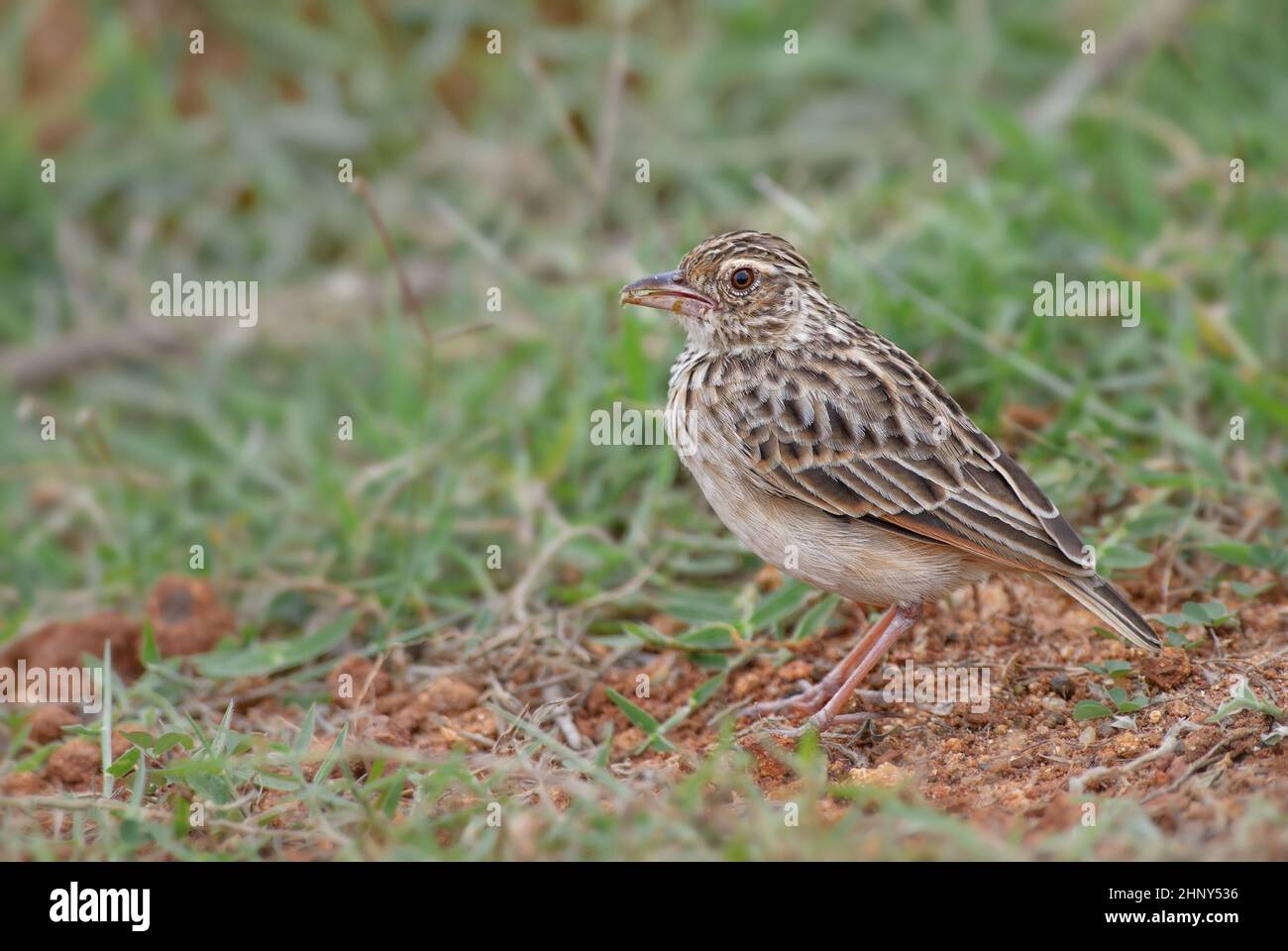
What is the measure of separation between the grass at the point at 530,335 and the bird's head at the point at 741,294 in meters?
0.93

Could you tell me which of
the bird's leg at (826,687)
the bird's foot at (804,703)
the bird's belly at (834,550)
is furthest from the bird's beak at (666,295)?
the bird's foot at (804,703)

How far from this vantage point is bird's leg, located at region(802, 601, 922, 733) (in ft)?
18.5

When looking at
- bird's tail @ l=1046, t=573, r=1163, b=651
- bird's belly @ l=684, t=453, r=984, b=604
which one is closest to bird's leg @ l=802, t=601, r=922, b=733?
bird's belly @ l=684, t=453, r=984, b=604

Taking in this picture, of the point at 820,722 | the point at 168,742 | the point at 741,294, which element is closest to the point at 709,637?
the point at 820,722

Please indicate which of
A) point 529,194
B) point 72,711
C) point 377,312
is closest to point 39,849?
point 72,711

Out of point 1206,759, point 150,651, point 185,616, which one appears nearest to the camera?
point 1206,759

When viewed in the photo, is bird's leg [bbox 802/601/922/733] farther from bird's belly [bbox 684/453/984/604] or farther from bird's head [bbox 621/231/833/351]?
bird's head [bbox 621/231/833/351]

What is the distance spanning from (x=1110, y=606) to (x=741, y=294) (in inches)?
71.9

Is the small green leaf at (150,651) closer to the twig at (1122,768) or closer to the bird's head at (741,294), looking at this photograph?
the bird's head at (741,294)

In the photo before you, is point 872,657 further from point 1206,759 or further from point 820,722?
point 1206,759

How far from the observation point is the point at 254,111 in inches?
406

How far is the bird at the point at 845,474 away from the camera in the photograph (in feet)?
18.0

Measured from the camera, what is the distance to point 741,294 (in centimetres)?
607

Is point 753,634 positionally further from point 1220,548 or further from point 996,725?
point 1220,548
